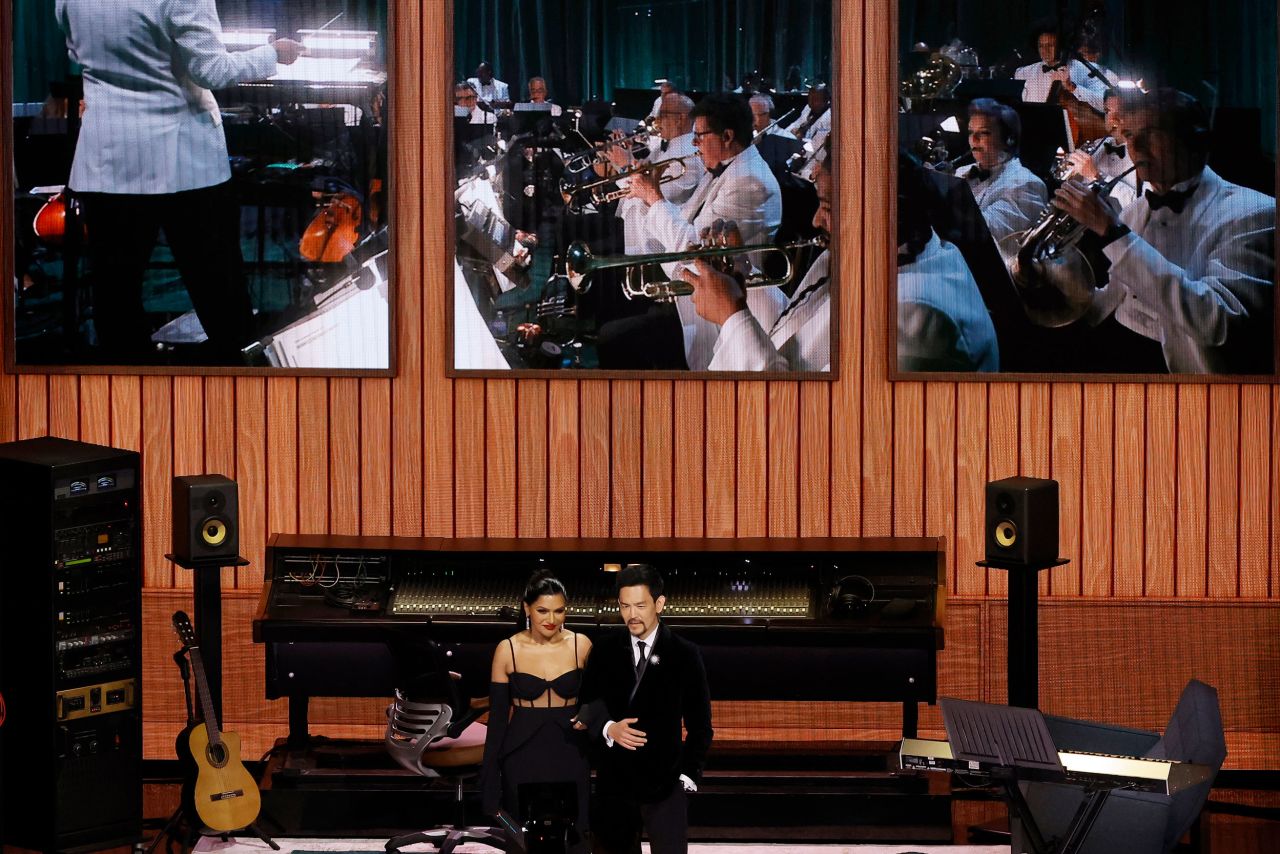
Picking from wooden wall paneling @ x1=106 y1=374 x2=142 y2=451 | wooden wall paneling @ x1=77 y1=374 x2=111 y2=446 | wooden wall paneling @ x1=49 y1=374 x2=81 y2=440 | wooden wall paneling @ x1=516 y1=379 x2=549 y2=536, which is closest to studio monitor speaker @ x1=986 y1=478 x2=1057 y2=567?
wooden wall paneling @ x1=516 y1=379 x2=549 y2=536

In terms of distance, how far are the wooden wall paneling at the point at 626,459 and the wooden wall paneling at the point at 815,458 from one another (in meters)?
0.64

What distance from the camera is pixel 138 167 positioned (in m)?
6.19

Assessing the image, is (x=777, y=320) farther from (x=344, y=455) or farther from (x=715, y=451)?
(x=344, y=455)

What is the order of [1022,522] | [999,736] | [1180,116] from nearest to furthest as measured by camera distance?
[999,736], [1022,522], [1180,116]

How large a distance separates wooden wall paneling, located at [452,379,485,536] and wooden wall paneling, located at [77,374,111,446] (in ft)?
4.53

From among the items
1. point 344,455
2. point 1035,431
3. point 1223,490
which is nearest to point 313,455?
point 344,455

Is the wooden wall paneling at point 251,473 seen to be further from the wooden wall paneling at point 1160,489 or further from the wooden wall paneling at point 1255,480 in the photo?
the wooden wall paneling at point 1255,480

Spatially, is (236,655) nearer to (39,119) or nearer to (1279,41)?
(39,119)

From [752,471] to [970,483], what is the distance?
868 mm

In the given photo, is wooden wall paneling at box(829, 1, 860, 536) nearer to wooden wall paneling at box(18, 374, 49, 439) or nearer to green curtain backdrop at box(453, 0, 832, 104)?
green curtain backdrop at box(453, 0, 832, 104)

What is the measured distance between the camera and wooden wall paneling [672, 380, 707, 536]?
632 centimetres

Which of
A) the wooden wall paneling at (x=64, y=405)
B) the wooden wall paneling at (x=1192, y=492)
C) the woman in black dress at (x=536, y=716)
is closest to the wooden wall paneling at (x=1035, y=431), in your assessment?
the wooden wall paneling at (x=1192, y=492)

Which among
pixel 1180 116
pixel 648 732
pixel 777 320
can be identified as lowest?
pixel 648 732

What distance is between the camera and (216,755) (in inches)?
207
